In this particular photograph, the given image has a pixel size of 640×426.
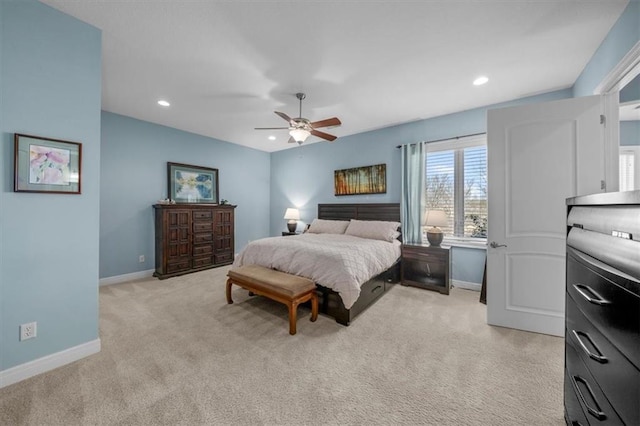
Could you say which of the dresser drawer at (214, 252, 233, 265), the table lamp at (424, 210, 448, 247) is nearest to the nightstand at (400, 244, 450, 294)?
the table lamp at (424, 210, 448, 247)

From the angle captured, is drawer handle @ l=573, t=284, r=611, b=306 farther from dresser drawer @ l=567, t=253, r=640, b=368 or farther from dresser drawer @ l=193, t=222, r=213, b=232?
dresser drawer @ l=193, t=222, r=213, b=232

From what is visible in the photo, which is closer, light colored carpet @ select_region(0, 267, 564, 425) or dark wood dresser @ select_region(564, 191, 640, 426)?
dark wood dresser @ select_region(564, 191, 640, 426)

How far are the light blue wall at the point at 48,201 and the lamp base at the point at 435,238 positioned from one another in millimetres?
4051

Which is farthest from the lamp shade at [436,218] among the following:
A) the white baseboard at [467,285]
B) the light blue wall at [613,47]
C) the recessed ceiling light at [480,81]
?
the light blue wall at [613,47]

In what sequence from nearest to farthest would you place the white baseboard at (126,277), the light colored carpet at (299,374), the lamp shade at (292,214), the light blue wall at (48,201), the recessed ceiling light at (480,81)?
the light colored carpet at (299,374) → the light blue wall at (48,201) → the recessed ceiling light at (480,81) → the white baseboard at (126,277) → the lamp shade at (292,214)

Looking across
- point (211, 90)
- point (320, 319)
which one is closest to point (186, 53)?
point (211, 90)

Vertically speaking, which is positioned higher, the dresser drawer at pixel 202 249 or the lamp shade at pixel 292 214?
the lamp shade at pixel 292 214

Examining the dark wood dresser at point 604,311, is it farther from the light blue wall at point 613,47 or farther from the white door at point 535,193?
the light blue wall at point 613,47

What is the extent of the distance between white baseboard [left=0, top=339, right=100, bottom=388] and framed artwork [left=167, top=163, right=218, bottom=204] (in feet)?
10.2

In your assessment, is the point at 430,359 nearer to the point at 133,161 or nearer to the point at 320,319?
the point at 320,319

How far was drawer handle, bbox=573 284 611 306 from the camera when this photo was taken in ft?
2.77

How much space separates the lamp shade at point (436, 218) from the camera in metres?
3.58

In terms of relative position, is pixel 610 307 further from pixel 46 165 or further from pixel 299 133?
pixel 46 165

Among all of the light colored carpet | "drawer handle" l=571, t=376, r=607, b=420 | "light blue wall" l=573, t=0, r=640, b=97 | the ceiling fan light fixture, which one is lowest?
the light colored carpet
